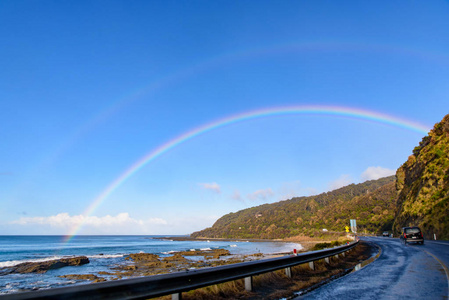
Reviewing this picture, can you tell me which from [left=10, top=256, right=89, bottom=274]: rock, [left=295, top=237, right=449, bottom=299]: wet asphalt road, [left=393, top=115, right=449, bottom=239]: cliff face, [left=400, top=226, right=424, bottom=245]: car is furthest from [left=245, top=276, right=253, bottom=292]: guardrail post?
[left=393, top=115, right=449, bottom=239]: cliff face

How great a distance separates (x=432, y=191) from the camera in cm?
4853

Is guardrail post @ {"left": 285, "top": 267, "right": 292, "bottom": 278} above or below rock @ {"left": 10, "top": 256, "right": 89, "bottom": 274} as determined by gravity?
above

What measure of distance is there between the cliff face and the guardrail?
139ft

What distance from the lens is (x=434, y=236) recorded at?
38844 mm

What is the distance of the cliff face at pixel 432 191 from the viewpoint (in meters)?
42.2

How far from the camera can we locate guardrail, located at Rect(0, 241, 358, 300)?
390 centimetres

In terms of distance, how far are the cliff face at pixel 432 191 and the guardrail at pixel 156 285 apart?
4248cm

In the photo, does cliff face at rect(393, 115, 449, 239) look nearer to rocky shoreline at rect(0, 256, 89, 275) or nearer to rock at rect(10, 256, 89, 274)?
rock at rect(10, 256, 89, 274)

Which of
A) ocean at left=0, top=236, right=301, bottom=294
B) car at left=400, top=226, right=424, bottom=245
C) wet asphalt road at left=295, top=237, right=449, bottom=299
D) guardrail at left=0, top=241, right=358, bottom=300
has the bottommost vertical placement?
ocean at left=0, top=236, right=301, bottom=294

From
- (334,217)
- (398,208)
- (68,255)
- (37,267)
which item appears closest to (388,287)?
(37,267)

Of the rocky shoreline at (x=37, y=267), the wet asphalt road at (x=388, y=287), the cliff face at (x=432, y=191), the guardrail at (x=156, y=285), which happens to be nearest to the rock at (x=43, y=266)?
the rocky shoreline at (x=37, y=267)

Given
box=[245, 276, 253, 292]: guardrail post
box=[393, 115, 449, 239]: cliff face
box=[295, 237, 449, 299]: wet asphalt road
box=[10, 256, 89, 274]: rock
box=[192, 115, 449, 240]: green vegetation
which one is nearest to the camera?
box=[295, 237, 449, 299]: wet asphalt road

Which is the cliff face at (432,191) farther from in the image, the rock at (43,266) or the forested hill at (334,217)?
the rock at (43,266)

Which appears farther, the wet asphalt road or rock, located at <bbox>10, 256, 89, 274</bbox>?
rock, located at <bbox>10, 256, 89, 274</bbox>
